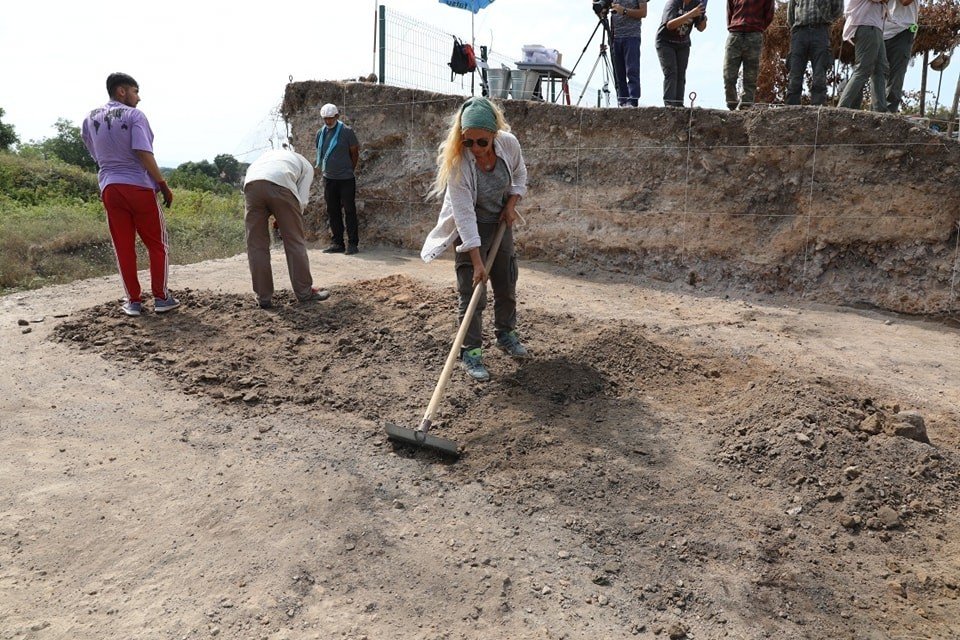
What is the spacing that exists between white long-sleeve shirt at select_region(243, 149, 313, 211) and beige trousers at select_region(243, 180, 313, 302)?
47 millimetres

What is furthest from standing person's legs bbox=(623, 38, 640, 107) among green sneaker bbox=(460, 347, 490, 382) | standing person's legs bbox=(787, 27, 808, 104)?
green sneaker bbox=(460, 347, 490, 382)

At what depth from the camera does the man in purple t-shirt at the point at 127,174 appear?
4742mm

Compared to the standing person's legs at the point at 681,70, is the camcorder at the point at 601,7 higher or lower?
higher

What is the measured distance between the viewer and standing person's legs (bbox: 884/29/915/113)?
569 cm

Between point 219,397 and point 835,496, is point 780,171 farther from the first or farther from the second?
point 219,397

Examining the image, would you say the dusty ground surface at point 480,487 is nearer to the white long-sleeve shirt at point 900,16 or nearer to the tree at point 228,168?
the white long-sleeve shirt at point 900,16

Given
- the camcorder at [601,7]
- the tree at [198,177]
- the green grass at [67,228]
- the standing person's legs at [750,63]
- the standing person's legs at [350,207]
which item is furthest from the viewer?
the tree at [198,177]

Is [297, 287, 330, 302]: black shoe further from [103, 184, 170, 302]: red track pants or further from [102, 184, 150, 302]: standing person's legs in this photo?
[102, 184, 150, 302]: standing person's legs

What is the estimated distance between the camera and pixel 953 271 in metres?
5.17

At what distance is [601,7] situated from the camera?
6.96 metres

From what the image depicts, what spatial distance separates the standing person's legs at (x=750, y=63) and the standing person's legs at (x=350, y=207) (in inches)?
164

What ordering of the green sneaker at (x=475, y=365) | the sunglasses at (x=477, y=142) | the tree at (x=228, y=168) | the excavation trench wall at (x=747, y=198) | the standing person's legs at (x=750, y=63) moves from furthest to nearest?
the tree at (x=228, y=168) → the standing person's legs at (x=750, y=63) → the excavation trench wall at (x=747, y=198) → the green sneaker at (x=475, y=365) → the sunglasses at (x=477, y=142)

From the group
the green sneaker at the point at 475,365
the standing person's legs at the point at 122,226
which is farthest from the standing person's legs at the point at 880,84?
the standing person's legs at the point at 122,226

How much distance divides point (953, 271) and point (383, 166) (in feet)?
19.5
